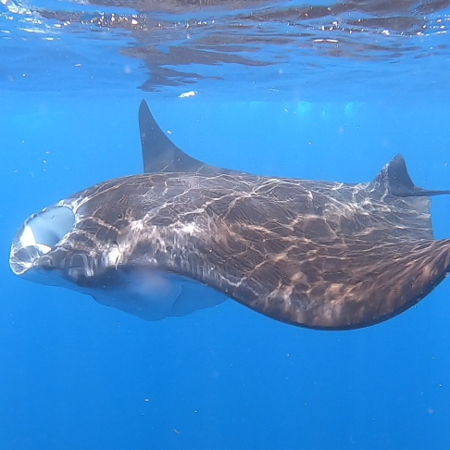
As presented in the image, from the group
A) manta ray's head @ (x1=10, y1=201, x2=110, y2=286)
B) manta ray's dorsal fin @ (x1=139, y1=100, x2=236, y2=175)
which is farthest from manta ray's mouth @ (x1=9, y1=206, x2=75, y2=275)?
manta ray's dorsal fin @ (x1=139, y1=100, x2=236, y2=175)

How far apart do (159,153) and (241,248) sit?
19.6 feet

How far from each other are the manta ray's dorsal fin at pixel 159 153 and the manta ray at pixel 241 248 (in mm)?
2901

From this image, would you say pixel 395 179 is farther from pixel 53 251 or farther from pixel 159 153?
pixel 53 251

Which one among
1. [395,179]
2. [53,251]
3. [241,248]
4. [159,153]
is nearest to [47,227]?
[53,251]

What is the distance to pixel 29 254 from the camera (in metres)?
5.61

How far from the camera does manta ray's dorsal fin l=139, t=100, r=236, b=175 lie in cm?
973

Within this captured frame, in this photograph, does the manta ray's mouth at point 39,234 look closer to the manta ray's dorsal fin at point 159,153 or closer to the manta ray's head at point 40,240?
the manta ray's head at point 40,240

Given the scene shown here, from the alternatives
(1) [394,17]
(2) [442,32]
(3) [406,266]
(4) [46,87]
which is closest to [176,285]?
(3) [406,266]

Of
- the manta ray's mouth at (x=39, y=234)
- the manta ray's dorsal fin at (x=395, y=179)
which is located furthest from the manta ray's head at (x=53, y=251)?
the manta ray's dorsal fin at (x=395, y=179)

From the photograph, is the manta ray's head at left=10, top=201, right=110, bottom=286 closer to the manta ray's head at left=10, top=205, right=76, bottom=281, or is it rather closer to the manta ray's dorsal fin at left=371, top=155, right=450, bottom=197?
the manta ray's head at left=10, top=205, right=76, bottom=281

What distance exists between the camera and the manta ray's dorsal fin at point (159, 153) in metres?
9.73

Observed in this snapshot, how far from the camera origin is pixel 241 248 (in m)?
4.58

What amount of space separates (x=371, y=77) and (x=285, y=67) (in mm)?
4398

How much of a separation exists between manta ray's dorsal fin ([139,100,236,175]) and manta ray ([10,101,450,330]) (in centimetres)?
290
